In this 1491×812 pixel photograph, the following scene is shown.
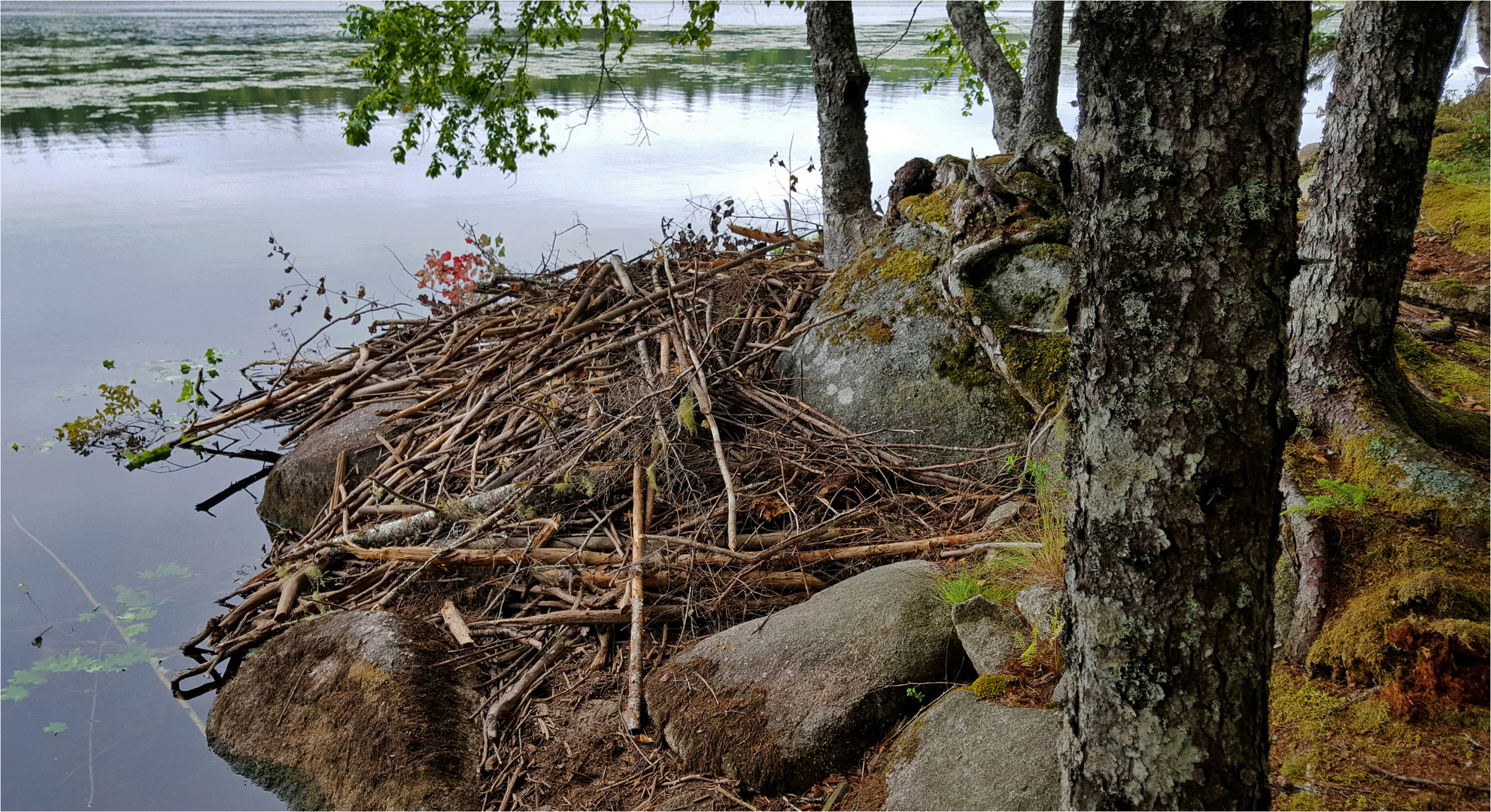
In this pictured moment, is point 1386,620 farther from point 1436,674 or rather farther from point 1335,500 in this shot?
point 1335,500

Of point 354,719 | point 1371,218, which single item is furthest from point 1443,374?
point 354,719

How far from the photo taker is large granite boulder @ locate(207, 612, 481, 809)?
333 centimetres

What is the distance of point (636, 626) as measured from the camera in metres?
3.71

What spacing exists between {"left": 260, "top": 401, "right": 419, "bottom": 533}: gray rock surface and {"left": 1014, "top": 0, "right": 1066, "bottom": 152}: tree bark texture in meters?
4.86

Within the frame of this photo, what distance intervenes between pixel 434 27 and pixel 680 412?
426 cm

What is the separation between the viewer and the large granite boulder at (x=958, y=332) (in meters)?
4.38

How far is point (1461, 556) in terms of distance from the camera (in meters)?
2.54

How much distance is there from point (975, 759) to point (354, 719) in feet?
8.21

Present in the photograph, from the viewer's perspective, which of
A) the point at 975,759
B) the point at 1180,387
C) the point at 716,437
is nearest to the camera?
the point at 1180,387

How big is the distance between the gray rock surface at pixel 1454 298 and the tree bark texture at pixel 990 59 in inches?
116

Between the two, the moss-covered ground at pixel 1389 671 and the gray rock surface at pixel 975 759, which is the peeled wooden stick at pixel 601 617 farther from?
the moss-covered ground at pixel 1389 671

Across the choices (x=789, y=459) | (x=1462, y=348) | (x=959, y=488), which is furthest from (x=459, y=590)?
(x=1462, y=348)

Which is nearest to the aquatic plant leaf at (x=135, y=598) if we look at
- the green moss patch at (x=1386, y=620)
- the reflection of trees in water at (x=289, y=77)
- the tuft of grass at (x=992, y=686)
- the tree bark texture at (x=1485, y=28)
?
the tuft of grass at (x=992, y=686)

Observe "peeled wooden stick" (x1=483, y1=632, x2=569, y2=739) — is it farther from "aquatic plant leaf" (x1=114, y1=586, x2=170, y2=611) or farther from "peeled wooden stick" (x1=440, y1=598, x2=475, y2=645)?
"aquatic plant leaf" (x1=114, y1=586, x2=170, y2=611)
